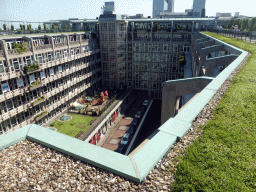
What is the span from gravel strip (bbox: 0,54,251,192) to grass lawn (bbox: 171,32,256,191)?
18.6 inches

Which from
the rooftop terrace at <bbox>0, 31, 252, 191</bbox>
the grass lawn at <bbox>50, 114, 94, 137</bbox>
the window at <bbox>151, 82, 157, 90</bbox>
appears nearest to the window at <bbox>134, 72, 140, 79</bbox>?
the window at <bbox>151, 82, 157, 90</bbox>

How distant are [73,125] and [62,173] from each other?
3229 cm

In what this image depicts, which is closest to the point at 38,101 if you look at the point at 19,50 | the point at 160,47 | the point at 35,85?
the point at 35,85

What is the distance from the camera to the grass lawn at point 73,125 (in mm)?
35531

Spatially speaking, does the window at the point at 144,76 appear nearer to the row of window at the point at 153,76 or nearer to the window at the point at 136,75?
the row of window at the point at 153,76

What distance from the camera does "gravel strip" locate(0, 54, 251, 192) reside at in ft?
21.2

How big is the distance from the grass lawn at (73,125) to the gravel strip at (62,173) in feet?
90.6

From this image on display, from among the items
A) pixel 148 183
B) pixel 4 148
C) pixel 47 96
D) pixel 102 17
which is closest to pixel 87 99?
pixel 47 96

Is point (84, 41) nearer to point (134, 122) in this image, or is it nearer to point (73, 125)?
point (73, 125)

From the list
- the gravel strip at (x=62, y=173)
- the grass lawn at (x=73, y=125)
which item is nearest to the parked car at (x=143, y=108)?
the grass lawn at (x=73, y=125)

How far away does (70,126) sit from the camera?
123 feet

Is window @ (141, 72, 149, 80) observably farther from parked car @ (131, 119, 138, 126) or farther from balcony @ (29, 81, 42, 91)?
balcony @ (29, 81, 42, 91)

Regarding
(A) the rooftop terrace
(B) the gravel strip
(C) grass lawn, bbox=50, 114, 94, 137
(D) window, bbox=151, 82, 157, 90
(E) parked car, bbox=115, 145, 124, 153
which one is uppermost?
(A) the rooftop terrace

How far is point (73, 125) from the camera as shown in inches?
1497
